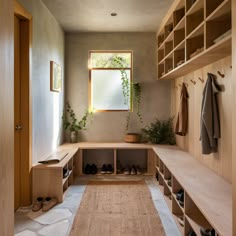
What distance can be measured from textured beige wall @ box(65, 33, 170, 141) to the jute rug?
1292 millimetres

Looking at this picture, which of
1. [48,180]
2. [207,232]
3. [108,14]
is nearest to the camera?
[207,232]

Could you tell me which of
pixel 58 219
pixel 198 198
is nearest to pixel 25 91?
pixel 58 219

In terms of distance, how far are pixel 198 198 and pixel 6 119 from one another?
1590 millimetres

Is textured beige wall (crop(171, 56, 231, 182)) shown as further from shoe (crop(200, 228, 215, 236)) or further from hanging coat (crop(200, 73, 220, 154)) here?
shoe (crop(200, 228, 215, 236))

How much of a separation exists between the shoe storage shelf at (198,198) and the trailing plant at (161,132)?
122cm

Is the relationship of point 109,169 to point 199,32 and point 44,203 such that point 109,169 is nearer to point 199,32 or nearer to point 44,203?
point 44,203

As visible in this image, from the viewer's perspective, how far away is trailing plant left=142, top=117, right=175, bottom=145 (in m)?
5.11

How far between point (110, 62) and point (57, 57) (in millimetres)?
1147

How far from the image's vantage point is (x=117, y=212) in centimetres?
323

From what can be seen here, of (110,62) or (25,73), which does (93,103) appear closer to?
(110,62)

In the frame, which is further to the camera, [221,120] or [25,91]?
[25,91]

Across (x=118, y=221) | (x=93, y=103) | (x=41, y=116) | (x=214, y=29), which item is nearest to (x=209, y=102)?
(x=214, y=29)

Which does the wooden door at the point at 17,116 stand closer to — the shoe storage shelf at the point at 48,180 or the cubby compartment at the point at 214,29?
the shoe storage shelf at the point at 48,180

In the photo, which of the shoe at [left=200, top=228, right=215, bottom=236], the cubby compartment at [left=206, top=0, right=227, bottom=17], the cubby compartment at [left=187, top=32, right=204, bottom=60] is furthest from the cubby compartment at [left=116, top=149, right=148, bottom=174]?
the cubby compartment at [left=206, top=0, right=227, bottom=17]
